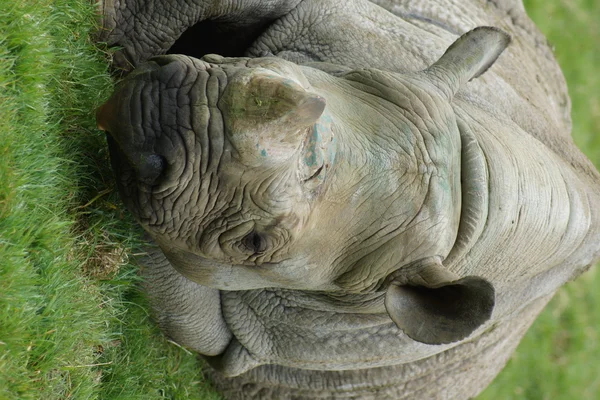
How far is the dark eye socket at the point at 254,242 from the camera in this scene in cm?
324

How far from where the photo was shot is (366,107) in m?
3.53

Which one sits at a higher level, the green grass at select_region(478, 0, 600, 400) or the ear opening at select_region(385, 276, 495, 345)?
the ear opening at select_region(385, 276, 495, 345)

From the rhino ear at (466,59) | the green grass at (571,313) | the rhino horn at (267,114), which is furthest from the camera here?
the green grass at (571,313)

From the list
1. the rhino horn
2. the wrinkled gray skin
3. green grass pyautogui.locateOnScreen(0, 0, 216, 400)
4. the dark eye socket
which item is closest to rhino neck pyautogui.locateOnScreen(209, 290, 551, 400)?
the wrinkled gray skin

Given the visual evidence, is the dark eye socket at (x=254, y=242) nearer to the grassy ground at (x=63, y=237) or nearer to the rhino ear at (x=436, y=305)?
the rhino ear at (x=436, y=305)

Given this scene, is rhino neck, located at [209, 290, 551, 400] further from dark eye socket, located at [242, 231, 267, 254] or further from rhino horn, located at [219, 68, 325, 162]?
rhino horn, located at [219, 68, 325, 162]

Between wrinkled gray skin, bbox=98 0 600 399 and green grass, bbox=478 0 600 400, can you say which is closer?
wrinkled gray skin, bbox=98 0 600 399

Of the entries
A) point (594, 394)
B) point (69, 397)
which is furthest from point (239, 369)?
point (594, 394)

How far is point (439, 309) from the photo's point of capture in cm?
343

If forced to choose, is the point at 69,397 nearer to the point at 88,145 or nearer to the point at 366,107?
the point at 88,145

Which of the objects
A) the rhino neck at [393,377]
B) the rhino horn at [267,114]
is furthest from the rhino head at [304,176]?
the rhino neck at [393,377]

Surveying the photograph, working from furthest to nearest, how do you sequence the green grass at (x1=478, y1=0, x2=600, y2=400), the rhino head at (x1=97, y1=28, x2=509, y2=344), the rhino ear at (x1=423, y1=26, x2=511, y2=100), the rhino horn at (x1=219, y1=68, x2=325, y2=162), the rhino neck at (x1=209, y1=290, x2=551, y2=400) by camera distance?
the green grass at (x1=478, y1=0, x2=600, y2=400)
the rhino neck at (x1=209, y1=290, x2=551, y2=400)
the rhino ear at (x1=423, y1=26, x2=511, y2=100)
the rhino head at (x1=97, y1=28, x2=509, y2=344)
the rhino horn at (x1=219, y1=68, x2=325, y2=162)

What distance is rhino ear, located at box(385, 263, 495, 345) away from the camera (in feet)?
10.8

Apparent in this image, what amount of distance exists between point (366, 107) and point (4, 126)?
1.47 m
